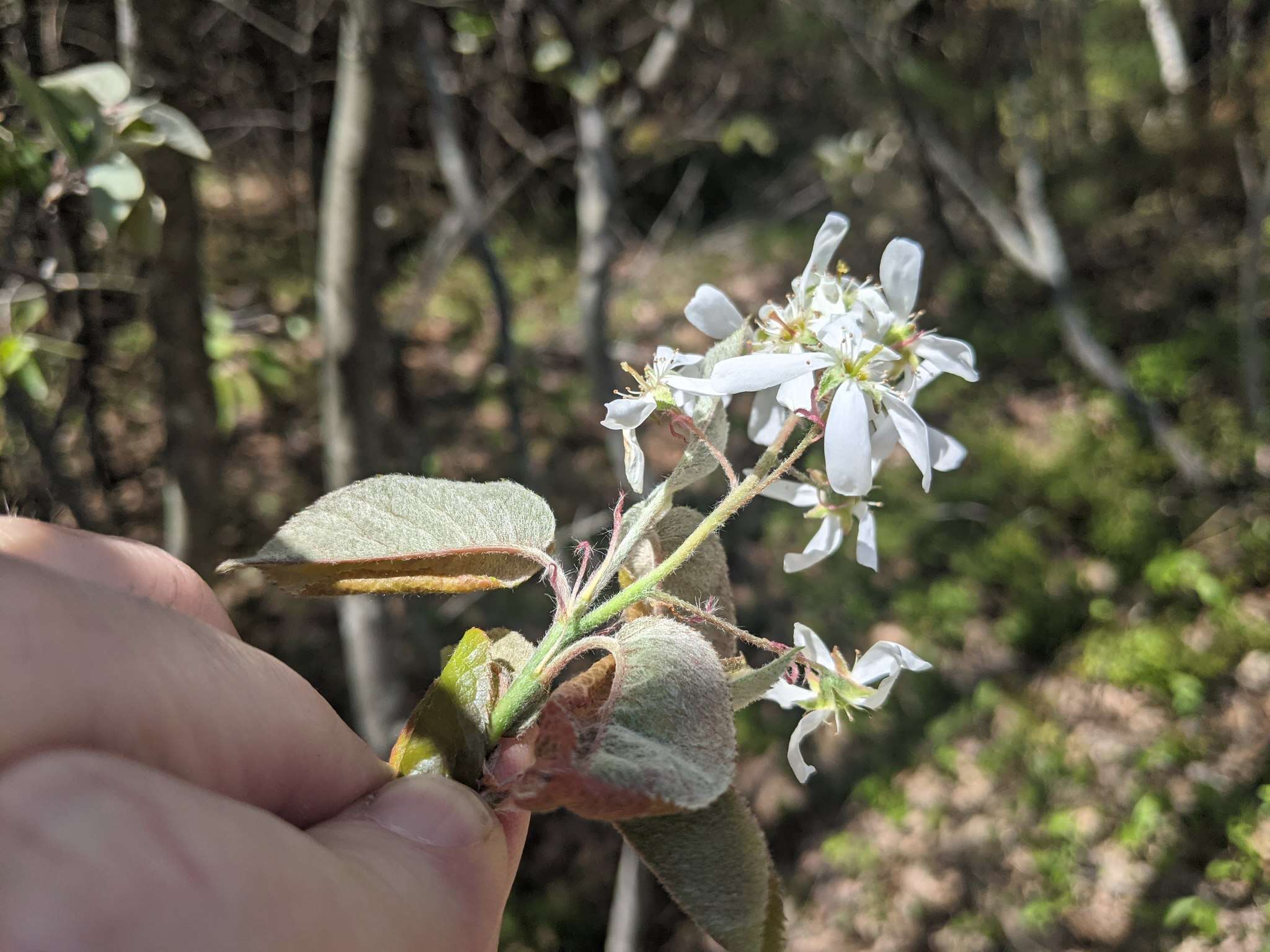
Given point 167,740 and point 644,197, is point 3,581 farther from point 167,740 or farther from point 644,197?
point 644,197

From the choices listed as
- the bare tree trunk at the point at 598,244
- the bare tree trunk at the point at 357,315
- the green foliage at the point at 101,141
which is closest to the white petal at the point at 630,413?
the green foliage at the point at 101,141

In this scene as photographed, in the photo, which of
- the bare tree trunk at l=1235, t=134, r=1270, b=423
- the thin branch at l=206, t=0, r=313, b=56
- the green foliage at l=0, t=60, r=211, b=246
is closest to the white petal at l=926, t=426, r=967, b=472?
the green foliage at l=0, t=60, r=211, b=246

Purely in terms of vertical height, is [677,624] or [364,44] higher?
[364,44]

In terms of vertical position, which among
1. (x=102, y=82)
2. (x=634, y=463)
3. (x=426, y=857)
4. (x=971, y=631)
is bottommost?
(x=971, y=631)

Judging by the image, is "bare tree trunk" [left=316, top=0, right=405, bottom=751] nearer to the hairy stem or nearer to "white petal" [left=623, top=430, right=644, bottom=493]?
"white petal" [left=623, top=430, right=644, bottom=493]

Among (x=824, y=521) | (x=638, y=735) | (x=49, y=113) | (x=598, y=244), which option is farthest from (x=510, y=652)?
(x=598, y=244)

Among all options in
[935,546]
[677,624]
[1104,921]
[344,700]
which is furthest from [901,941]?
[677,624]

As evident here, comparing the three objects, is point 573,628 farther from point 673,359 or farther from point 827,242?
point 827,242
